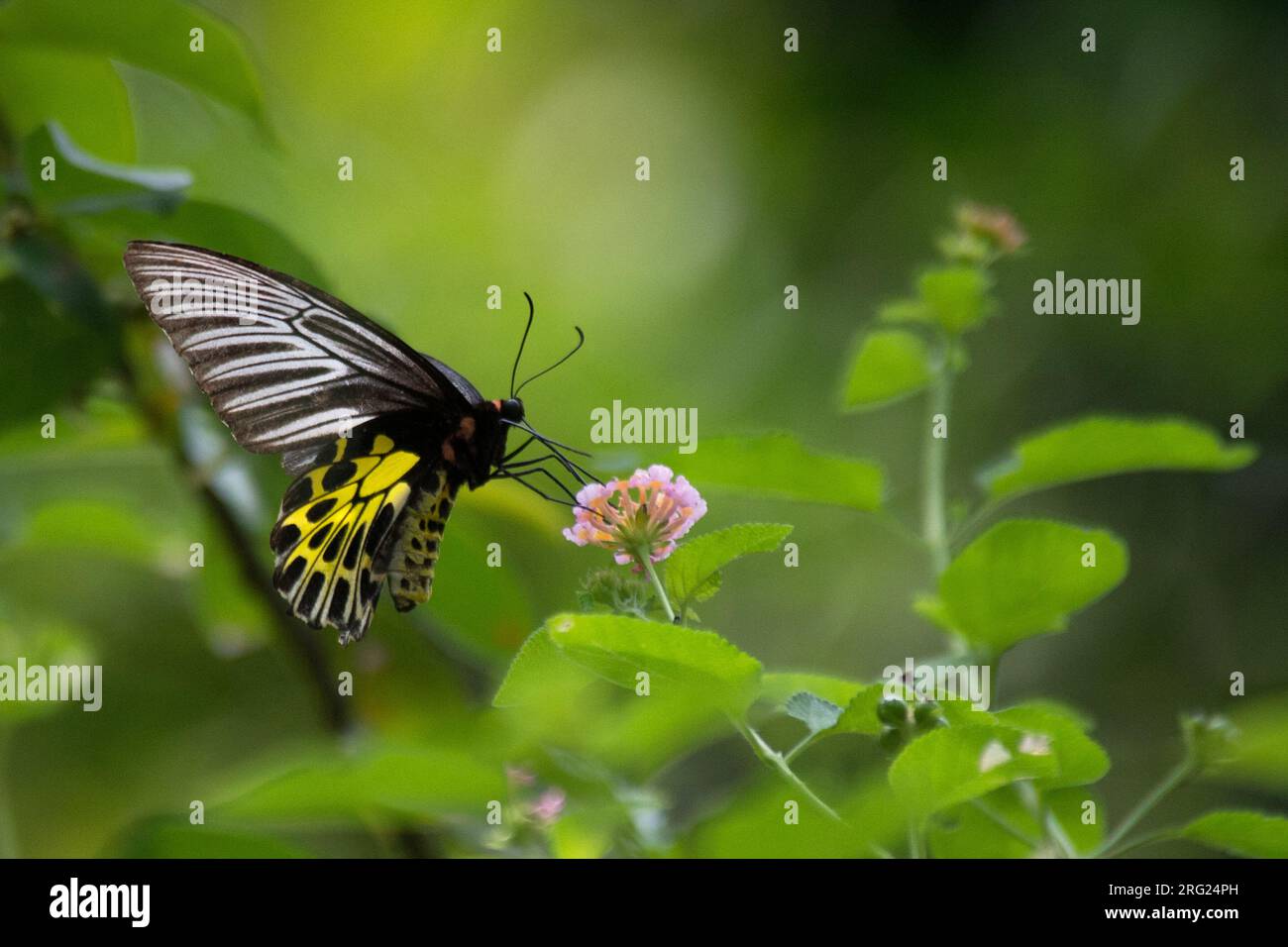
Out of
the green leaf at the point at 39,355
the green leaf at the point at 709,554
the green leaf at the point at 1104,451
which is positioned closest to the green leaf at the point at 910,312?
the green leaf at the point at 1104,451

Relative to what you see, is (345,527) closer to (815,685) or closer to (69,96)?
(69,96)

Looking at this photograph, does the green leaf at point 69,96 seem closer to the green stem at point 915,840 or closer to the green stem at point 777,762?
the green stem at point 777,762

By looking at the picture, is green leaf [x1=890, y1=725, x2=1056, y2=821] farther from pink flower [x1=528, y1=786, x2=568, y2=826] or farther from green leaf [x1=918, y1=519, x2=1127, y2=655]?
pink flower [x1=528, y1=786, x2=568, y2=826]

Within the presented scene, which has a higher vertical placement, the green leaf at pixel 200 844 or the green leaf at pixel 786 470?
the green leaf at pixel 786 470

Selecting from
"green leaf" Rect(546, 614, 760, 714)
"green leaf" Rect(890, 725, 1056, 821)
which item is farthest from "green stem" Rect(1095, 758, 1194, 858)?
"green leaf" Rect(546, 614, 760, 714)

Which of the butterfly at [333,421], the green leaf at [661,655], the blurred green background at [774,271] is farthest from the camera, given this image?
the blurred green background at [774,271]

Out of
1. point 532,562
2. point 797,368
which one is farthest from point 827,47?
point 532,562

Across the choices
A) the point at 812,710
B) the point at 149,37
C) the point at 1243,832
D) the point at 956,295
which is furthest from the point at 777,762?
the point at 149,37
